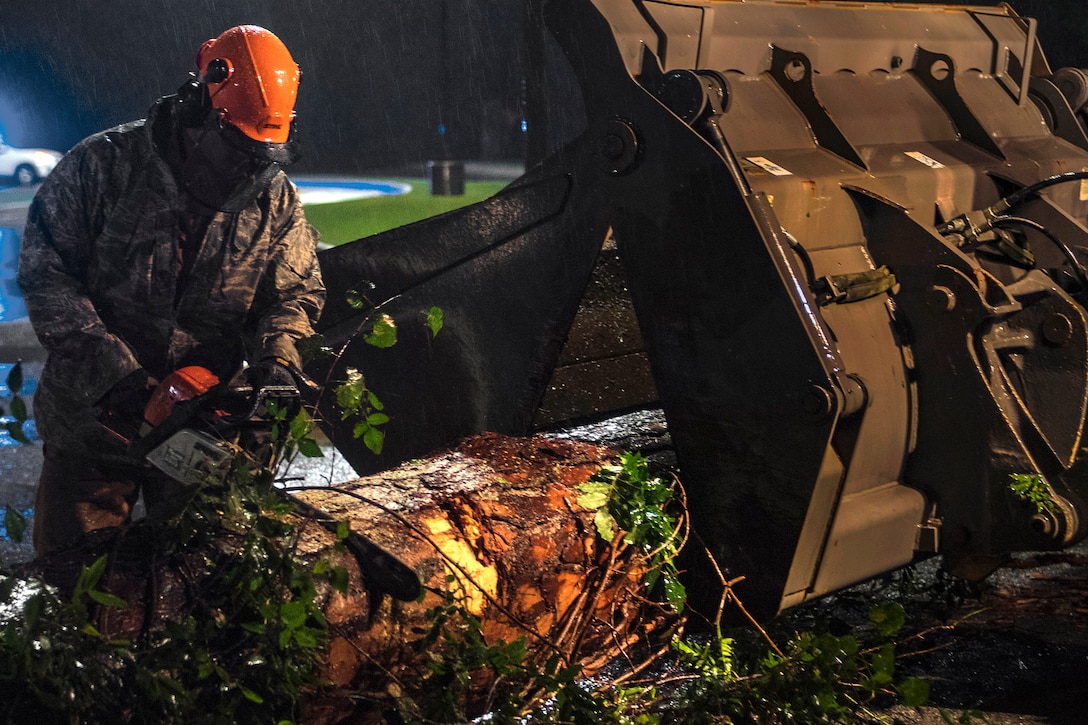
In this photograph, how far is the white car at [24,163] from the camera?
1519 cm

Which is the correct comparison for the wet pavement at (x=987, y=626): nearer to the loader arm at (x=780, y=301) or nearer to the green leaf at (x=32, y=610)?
the loader arm at (x=780, y=301)

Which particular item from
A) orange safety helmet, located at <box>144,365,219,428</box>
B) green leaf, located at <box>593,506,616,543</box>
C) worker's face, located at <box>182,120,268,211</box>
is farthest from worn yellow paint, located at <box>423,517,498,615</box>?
worker's face, located at <box>182,120,268,211</box>

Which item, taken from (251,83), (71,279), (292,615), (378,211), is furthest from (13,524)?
(378,211)

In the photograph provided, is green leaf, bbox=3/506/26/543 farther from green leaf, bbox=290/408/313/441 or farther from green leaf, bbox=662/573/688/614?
green leaf, bbox=662/573/688/614

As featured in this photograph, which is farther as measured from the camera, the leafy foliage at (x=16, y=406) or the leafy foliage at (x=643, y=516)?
the leafy foliage at (x=643, y=516)

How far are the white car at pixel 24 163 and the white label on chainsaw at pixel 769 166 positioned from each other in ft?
47.5

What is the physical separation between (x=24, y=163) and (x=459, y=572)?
15.1 m

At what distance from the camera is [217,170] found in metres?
3.34

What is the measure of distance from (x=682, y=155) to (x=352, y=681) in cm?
159

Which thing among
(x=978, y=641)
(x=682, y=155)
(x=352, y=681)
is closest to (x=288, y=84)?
(x=682, y=155)

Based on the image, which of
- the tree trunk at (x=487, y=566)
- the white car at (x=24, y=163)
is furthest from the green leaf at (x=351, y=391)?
the white car at (x=24, y=163)

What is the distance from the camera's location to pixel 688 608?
2934 mm

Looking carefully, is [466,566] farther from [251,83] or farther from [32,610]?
[251,83]

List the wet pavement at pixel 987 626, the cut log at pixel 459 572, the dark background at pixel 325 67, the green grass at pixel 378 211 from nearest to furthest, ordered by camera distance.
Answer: the cut log at pixel 459 572, the wet pavement at pixel 987 626, the green grass at pixel 378 211, the dark background at pixel 325 67
